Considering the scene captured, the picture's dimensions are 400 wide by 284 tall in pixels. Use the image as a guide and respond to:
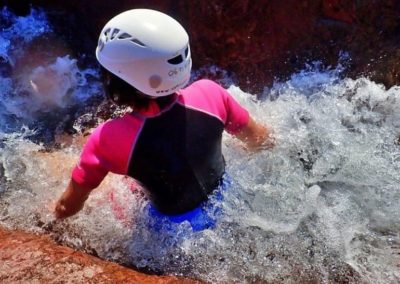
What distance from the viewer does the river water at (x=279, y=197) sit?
8.64 feet

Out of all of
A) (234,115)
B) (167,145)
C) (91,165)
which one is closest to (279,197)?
(234,115)

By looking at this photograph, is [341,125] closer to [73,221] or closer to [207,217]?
[207,217]

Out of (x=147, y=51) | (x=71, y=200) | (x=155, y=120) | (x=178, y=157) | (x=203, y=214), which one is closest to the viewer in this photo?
(x=147, y=51)

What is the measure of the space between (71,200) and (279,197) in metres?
1.15

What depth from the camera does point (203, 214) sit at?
108 inches

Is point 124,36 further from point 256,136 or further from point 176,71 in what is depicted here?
point 256,136

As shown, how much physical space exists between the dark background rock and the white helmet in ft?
6.67

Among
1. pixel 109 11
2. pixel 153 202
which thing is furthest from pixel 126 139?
pixel 109 11

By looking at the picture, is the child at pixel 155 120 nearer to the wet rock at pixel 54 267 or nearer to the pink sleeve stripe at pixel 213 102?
the pink sleeve stripe at pixel 213 102

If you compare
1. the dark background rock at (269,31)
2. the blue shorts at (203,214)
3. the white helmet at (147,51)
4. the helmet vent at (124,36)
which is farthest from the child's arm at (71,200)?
the dark background rock at (269,31)

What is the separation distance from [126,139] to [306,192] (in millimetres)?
1229

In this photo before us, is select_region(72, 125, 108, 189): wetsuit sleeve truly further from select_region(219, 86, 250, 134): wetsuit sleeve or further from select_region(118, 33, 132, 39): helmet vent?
select_region(219, 86, 250, 134): wetsuit sleeve

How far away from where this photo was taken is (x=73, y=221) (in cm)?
297

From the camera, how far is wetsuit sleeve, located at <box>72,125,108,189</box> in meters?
2.28
